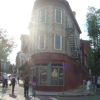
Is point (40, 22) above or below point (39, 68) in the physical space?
above

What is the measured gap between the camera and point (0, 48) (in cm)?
2694

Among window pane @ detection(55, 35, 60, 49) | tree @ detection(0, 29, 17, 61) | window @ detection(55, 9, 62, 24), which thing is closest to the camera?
window pane @ detection(55, 35, 60, 49)

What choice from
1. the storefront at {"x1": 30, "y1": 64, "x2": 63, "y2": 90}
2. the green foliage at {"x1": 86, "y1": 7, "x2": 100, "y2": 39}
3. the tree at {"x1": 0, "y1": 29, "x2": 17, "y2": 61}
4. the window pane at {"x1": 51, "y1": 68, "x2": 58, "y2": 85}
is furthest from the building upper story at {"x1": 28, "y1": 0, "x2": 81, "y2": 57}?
the tree at {"x1": 0, "y1": 29, "x2": 17, "y2": 61}

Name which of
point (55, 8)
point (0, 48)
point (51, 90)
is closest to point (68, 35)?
point (55, 8)

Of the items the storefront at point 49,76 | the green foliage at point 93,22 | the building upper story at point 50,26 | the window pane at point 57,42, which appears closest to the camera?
the storefront at point 49,76

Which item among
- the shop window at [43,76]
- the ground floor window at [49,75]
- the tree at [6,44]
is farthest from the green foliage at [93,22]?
the tree at [6,44]

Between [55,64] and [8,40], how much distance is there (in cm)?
1582

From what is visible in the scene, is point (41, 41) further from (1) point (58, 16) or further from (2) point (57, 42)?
(1) point (58, 16)

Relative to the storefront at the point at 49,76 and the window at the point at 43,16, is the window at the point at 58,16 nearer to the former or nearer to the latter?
the window at the point at 43,16

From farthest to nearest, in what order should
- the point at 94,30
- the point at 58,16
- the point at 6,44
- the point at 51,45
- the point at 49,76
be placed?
the point at 6,44
the point at 94,30
the point at 58,16
the point at 51,45
the point at 49,76

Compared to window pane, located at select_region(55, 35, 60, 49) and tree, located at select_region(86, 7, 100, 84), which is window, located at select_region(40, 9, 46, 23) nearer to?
window pane, located at select_region(55, 35, 60, 49)

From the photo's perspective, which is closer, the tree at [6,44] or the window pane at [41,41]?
the window pane at [41,41]

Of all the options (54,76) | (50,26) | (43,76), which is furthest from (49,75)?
(50,26)

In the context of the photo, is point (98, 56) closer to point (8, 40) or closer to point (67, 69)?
point (67, 69)
